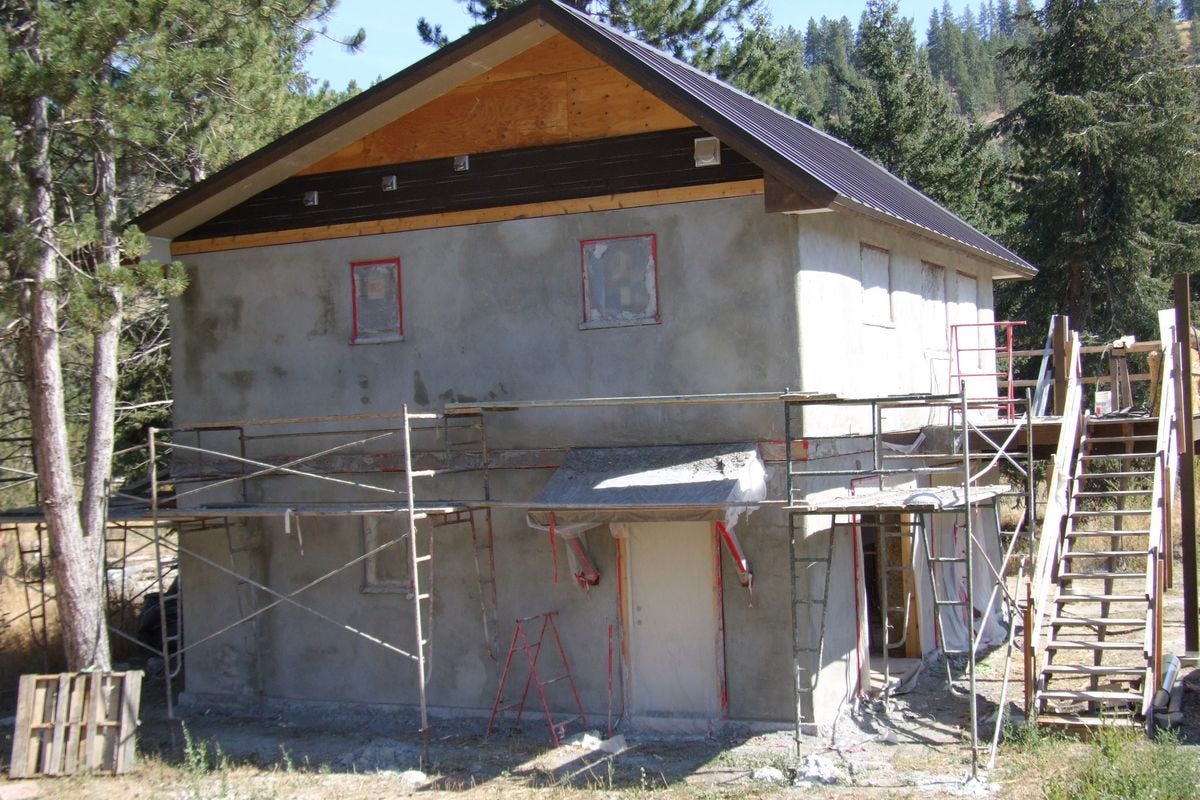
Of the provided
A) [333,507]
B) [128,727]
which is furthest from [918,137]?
[128,727]

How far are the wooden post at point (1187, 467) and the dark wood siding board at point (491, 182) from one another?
5.76 metres

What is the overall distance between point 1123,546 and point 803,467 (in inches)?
525

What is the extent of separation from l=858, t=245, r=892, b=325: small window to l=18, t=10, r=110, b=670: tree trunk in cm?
902

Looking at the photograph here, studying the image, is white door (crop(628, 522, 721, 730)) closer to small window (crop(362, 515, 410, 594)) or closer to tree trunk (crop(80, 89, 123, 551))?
small window (crop(362, 515, 410, 594))

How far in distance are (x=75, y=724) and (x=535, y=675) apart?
480 centimetres

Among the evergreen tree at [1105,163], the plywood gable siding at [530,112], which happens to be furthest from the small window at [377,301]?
the evergreen tree at [1105,163]

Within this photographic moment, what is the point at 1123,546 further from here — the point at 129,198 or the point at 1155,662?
the point at 129,198

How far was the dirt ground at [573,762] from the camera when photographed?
11.1 m

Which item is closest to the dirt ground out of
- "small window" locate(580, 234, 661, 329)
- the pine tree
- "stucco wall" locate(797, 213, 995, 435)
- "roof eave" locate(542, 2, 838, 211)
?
the pine tree

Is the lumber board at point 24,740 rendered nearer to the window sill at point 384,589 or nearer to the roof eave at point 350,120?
the window sill at point 384,589

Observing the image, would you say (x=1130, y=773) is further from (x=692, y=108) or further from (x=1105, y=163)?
(x=1105, y=163)

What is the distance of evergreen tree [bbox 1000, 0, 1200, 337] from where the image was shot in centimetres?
→ 2845

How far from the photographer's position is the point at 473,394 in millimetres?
13875

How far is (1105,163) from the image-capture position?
2856 cm
